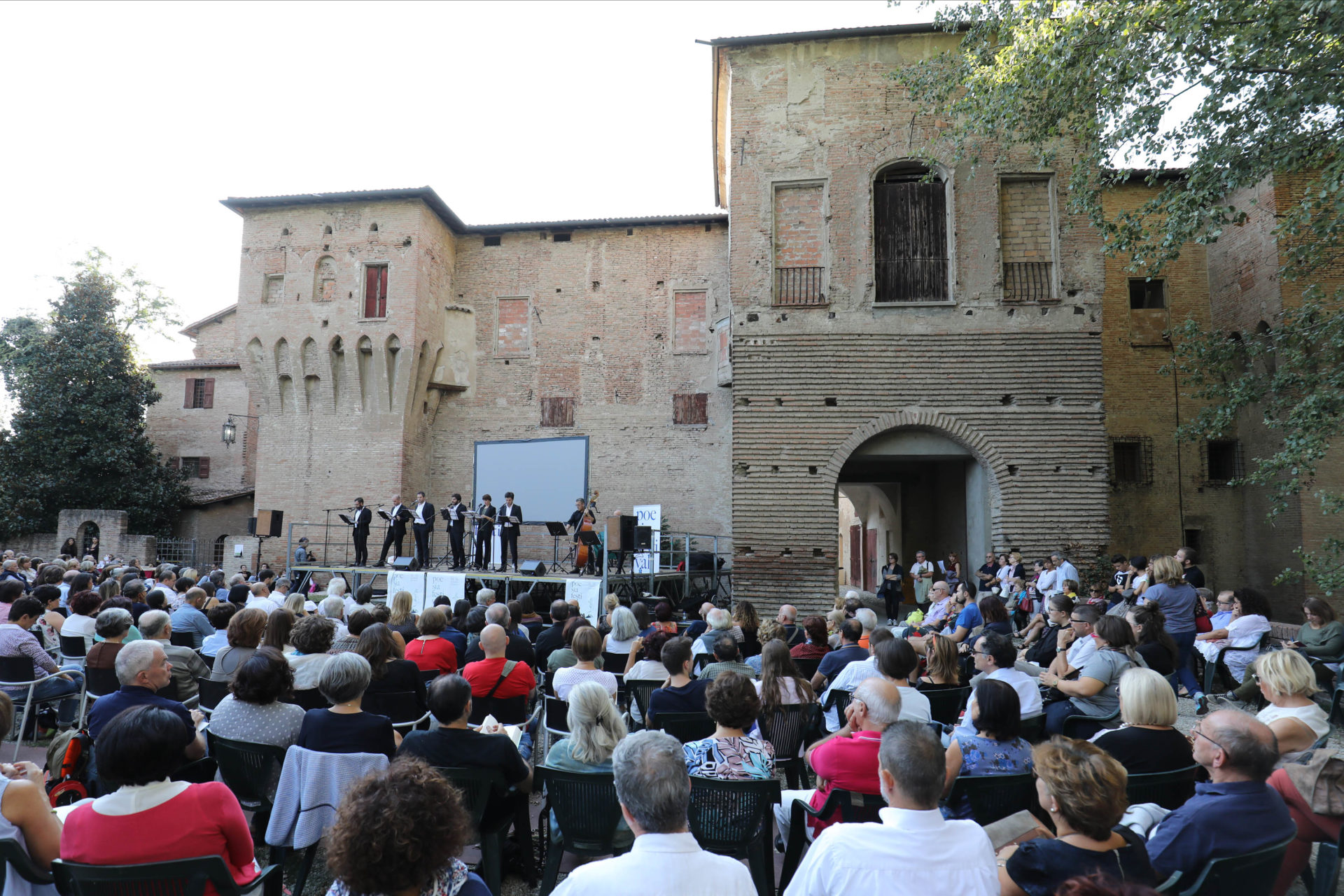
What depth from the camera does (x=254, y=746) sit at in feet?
12.8

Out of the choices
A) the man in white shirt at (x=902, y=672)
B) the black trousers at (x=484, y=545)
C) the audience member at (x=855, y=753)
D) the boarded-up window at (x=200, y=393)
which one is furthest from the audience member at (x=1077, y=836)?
the boarded-up window at (x=200, y=393)

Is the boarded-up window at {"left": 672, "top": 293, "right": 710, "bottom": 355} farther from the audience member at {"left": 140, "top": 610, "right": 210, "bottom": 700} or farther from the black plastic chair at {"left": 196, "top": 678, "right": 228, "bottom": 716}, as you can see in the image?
the black plastic chair at {"left": 196, "top": 678, "right": 228, "bottom": 716}

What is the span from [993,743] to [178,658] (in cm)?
511

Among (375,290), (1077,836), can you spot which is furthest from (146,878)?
(375,290)

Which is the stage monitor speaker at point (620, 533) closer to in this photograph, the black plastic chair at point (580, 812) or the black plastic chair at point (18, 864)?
the black plastic chair at point (580, 812)

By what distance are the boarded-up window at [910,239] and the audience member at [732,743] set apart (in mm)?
12698

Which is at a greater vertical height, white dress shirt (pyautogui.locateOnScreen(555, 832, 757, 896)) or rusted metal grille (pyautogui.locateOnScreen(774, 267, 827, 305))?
rusted metal grille (pyautogui.locateOnScreen(774, 267, 827, 305))

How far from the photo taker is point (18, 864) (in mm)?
2611

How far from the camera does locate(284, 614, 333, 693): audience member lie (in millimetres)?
5125

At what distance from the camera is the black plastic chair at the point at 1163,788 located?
3562 millimetres

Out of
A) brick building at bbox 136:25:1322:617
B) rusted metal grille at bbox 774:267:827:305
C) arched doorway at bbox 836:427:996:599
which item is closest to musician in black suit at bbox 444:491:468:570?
brick building at bbox 136:25:1322:617

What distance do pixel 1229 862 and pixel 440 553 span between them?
19186mm

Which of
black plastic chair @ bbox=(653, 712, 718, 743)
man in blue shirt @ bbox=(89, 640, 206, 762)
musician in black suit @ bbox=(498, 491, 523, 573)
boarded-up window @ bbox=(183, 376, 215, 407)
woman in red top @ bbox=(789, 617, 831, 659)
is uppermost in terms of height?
boarded-up window @ bbox=(183, 376, 215, 407)

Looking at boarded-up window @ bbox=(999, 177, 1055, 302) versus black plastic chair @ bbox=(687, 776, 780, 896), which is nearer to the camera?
black plastic chair @ bbox=(687, 776, 780, 896)
